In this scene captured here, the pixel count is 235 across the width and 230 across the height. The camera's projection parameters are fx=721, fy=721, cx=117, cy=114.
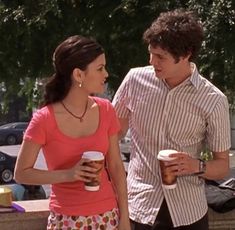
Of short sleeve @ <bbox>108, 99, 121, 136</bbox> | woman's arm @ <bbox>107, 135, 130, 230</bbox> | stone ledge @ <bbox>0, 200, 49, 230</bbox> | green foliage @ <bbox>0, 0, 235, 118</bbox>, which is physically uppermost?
green foliage @ <bbox>0, 0, 235, 118</bbox>

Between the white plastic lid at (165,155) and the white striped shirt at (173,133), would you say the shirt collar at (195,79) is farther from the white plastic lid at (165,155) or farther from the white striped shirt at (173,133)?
the white plastic lid at (165,155)

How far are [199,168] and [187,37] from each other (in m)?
0.59

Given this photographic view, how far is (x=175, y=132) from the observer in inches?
130

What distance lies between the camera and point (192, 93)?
3314mm

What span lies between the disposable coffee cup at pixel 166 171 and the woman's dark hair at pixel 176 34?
44 centimetres

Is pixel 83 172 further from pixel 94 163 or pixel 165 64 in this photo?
pixel 165 64

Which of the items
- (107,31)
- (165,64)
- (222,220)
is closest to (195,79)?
(165,64)

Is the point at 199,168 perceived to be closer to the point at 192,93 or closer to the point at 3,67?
the point at 192,93

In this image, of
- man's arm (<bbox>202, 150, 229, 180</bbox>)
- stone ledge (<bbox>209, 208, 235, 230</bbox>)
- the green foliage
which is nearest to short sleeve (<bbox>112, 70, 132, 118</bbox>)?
man's arm (<bbox>202, 150, 229, 180</bbox>)

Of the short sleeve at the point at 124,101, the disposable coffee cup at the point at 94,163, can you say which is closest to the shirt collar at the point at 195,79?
the short sleeve at the point at 124,101

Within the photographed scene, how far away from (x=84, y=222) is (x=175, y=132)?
60cm

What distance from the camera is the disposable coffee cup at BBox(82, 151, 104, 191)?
287cm

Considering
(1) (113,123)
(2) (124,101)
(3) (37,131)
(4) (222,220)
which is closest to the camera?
(3) (37,131)

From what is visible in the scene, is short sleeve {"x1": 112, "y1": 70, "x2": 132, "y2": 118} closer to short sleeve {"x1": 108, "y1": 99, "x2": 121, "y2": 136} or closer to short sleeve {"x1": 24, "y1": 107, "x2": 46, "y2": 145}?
short sleeve {"x1": 108, "y1": 99, "x2": 121, "y2": 136}
